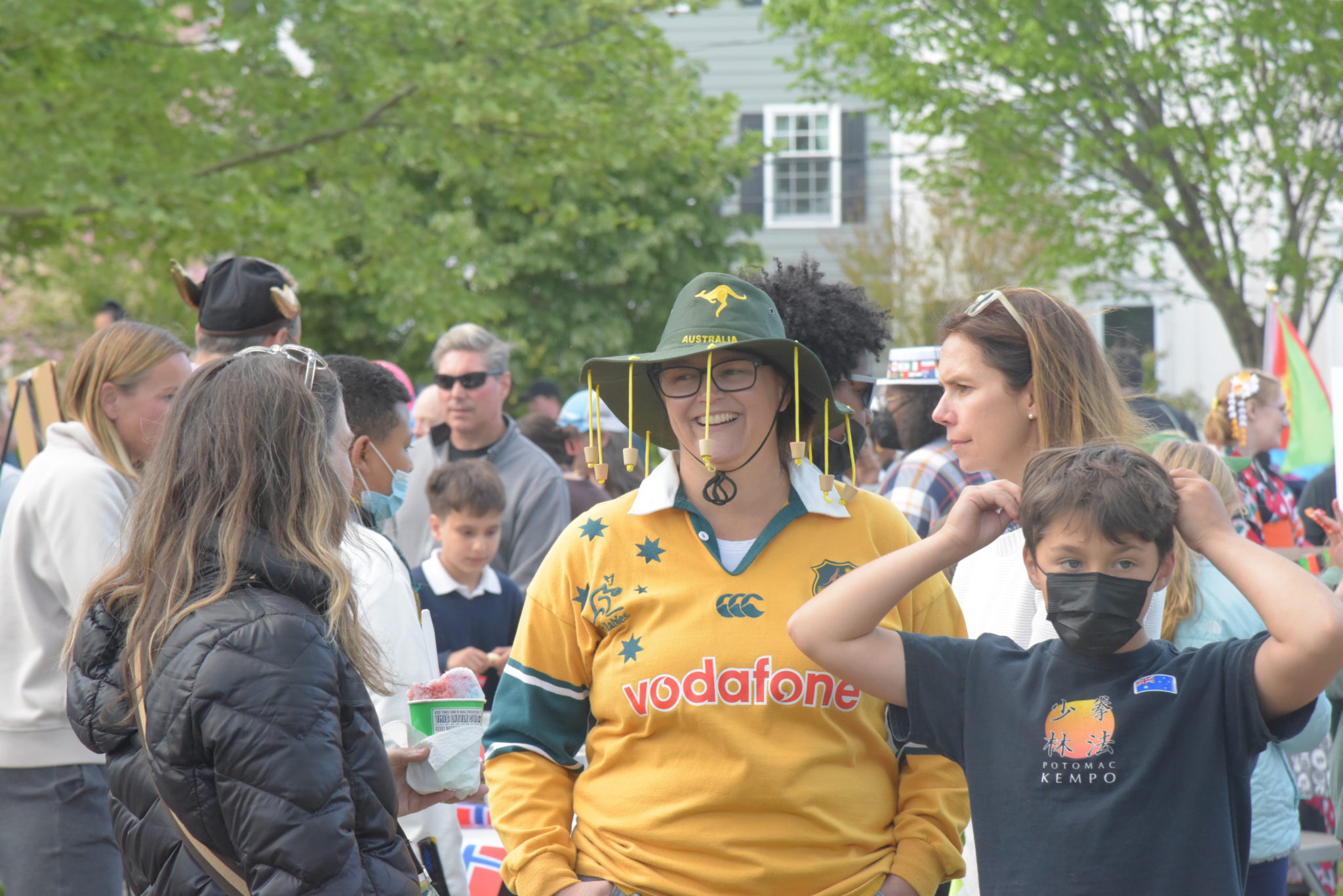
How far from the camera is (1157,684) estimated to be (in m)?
2.39

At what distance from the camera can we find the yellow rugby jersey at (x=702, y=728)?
2.59m

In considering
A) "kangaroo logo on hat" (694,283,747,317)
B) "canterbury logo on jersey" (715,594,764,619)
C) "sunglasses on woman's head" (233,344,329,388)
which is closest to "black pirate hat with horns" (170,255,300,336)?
"sunglasses on woman's head" (233,344,329,388)

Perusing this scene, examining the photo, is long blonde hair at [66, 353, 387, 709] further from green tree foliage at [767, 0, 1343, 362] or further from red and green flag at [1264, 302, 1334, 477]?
green tree foliage at [767, 0, 1343, 362]

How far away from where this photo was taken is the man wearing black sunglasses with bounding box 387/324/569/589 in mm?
6020

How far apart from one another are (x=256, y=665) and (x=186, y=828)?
37cm

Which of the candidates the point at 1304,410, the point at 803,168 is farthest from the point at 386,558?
the point at 803,168

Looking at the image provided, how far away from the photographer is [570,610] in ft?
9.13

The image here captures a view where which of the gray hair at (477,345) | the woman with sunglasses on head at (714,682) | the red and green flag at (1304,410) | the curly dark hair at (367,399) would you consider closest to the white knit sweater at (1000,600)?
the woman with sunglasses on head at (714,682)

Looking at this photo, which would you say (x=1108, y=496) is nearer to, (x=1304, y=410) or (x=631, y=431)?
(x=631, y=431)

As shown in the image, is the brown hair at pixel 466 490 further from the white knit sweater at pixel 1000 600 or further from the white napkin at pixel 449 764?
the white knit sweater at pixel 1000 600

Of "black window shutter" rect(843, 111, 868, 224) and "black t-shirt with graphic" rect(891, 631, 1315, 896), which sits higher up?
"black window shutter" rect(843, 111, 868, 224)

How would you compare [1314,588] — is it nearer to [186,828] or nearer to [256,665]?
[256,665]

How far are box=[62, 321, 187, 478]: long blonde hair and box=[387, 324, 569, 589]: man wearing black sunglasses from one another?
215 cm

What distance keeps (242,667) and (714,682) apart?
93 cm
